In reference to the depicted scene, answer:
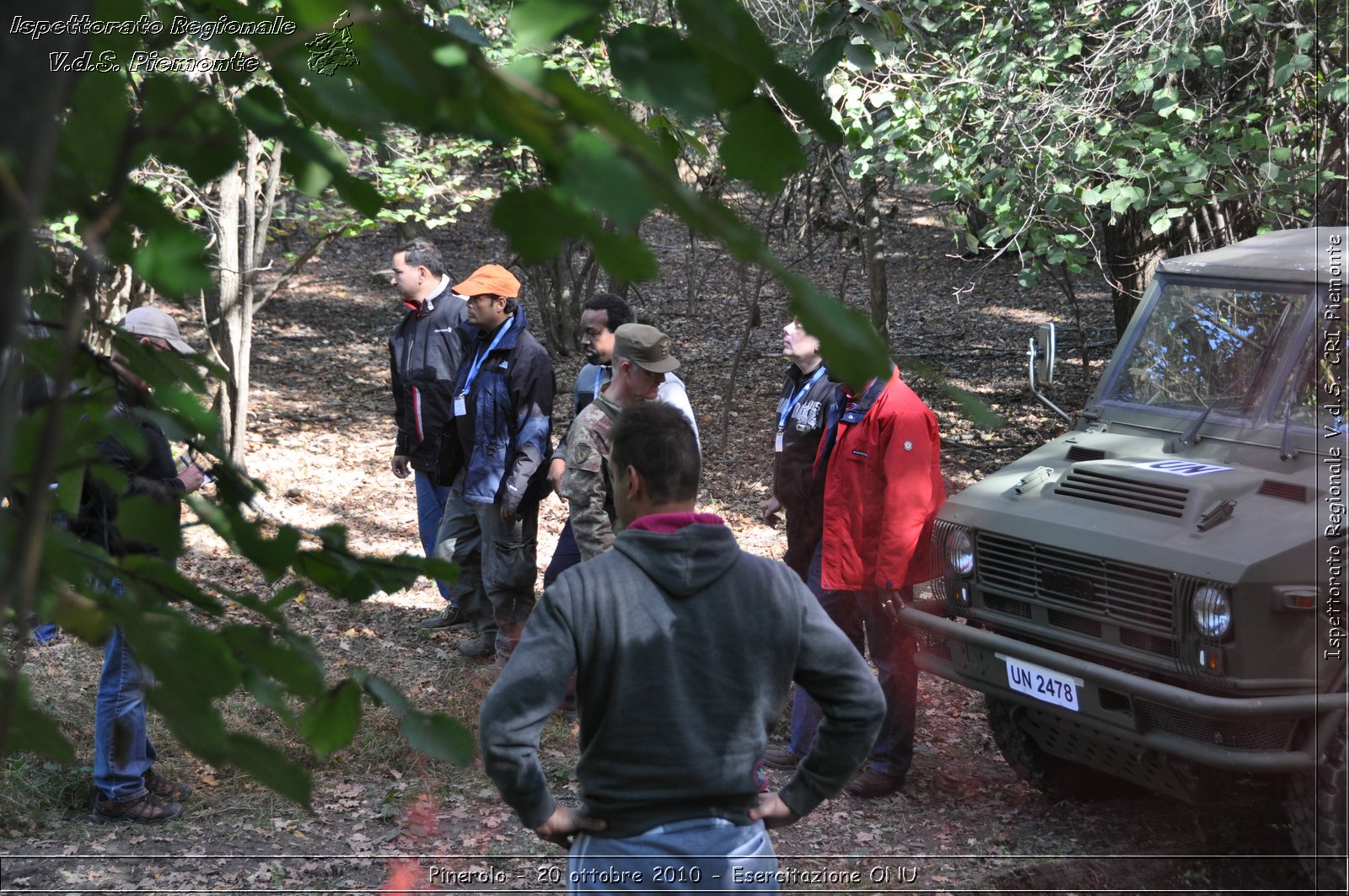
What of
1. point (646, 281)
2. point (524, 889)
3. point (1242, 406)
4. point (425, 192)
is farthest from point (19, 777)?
point (425, 192)

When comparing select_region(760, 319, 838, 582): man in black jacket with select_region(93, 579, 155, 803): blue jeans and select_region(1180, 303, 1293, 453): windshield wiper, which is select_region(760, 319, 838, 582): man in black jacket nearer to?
select_region(1180, 303, 1293, 453): windshield wiper

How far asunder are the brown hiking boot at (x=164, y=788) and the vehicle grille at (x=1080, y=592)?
3760mm

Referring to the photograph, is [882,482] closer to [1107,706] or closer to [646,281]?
[1107,706]

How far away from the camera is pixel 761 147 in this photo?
4.41 feet

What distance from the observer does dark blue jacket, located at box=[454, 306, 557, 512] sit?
6.39 m

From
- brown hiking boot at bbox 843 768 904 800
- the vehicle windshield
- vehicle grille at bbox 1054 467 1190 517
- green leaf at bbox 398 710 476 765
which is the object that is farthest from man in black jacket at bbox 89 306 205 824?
the vehicle windshield

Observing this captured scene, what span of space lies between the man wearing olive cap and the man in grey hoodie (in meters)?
2.57

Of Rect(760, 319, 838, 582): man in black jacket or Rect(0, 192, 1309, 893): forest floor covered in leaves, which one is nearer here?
Rect(0, 192, 1309, 893): forest floor covered in leaves

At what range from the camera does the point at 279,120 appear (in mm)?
1506

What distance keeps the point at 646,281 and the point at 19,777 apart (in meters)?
5.11

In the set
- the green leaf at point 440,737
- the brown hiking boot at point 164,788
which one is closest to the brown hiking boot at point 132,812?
the brown hiking boot at point 164,788

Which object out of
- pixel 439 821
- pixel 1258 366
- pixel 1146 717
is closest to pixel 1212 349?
pixel 1258 366

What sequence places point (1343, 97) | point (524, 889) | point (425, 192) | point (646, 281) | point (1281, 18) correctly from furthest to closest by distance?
point (425, 192) → point (1281, 18) → point (1343, 97) → point (524, 889) → point (646, 281)

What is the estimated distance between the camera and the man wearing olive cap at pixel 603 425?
16.8 ft
